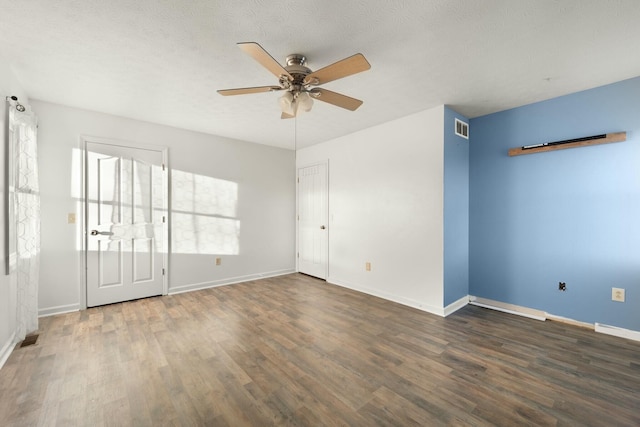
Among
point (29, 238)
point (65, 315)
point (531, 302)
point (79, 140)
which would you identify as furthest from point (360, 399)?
point (79, 140)

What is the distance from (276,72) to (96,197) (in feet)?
10.0

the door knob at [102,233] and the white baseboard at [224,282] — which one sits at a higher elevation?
the door knob at [102,233]

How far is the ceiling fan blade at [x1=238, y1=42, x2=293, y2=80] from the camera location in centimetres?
159

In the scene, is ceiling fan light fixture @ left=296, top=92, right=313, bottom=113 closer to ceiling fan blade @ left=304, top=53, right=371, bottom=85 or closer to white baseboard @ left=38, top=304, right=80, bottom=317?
ceiling fan blade @ left=304, top=53, right=371, bottom=85

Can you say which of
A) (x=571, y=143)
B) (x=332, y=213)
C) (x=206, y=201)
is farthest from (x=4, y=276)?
(x=571, y=143)

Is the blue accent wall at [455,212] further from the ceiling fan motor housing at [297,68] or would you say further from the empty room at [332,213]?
the ceiling fan motor housing at [297,68]

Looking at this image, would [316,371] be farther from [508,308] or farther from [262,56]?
[508,308]

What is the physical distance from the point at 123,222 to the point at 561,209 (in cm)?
532

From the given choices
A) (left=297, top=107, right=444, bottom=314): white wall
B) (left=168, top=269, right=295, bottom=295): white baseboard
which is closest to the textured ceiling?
(left=297, top=107, right=444, bottom=314): white wall

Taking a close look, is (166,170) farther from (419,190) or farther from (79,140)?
(419,190)

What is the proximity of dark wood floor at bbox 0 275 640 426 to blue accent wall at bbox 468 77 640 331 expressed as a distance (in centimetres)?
39

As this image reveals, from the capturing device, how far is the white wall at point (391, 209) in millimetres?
3283

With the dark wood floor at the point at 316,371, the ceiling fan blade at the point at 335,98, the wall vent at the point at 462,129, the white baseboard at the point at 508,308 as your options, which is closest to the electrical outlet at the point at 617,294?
the dark wood floor at the point at 316,371

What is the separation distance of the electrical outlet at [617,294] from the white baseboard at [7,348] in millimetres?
5412
